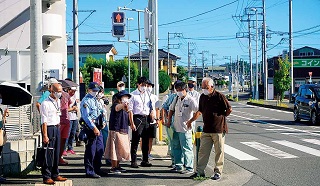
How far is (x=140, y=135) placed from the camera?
33.4ft

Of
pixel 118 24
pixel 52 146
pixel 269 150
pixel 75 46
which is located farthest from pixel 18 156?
pixel 75 46

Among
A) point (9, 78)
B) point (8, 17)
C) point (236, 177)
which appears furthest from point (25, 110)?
point (8, 17)

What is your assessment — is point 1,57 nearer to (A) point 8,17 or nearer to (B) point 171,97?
(A) point 8,17

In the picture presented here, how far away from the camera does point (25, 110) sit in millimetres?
9406

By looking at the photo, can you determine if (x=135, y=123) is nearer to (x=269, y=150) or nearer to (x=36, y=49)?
(x=36, y=49)

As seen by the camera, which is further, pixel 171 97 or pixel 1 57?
pixel 1 57

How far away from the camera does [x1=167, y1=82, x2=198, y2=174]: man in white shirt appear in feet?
30.5

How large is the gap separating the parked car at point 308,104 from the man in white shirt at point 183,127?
1311cm

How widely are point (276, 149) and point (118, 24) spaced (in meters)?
6.65

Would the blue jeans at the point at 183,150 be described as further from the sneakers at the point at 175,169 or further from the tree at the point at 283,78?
the tree at the point at 283,78

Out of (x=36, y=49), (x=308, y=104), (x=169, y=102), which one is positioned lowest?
(x=308, y=104)

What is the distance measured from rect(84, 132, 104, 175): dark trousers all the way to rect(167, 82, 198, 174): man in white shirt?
5.21 feet

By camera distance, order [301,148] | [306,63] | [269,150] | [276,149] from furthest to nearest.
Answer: [306,63] → [301,148] → [276,149] → [269,150]

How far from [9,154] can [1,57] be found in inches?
705
